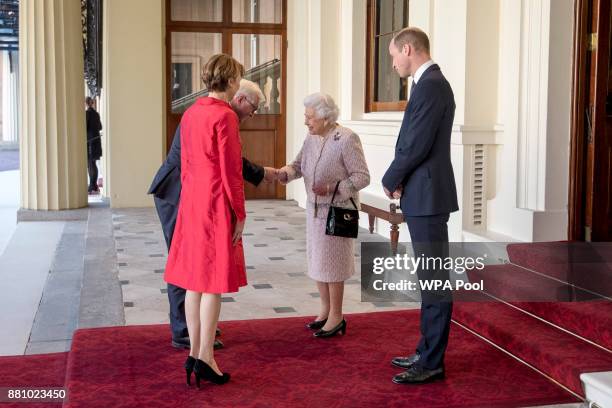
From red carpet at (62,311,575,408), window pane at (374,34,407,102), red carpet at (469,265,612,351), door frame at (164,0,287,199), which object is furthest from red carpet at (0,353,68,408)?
door frame at (164,0,287,199)

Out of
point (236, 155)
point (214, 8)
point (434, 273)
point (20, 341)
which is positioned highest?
point (214, 8)

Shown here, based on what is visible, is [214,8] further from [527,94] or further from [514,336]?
[514,336]

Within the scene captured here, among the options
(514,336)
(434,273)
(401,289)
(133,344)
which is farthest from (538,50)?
(133,344)

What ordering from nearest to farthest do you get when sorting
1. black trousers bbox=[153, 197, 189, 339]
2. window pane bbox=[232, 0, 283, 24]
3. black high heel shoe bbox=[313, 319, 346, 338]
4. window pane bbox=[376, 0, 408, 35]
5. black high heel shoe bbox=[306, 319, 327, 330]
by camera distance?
black trousers bbox=[153, 197, 189, 339]
black high heel shoe bbox=[313, 319, 346, 338]
black high heel shoe bbox=[306, 319, 327, 330]
window pane bbox=[376, 0, 408, 35]
window pane bbox=[232, 0, 283, 24]

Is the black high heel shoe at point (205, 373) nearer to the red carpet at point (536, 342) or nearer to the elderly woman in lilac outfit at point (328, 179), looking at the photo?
the elderly woman in lilac outfit at point (328, 179)

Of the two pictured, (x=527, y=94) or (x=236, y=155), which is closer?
(x=236, y=155)

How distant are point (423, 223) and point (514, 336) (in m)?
0.98

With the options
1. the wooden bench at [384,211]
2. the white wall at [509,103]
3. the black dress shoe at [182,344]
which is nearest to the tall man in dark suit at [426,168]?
the black dress shoe at [182,344]

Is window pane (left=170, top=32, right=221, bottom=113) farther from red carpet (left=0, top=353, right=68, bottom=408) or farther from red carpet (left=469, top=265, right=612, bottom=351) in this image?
red carpet (left=0, top=353, right=68, bottom=408)

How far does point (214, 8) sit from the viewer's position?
39.6 feet

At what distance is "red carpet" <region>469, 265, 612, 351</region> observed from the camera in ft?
13.8

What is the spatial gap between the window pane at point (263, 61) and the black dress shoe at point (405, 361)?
8.35 m

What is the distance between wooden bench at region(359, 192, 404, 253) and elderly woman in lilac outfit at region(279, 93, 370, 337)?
7.60ft

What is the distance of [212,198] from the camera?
152 inches
